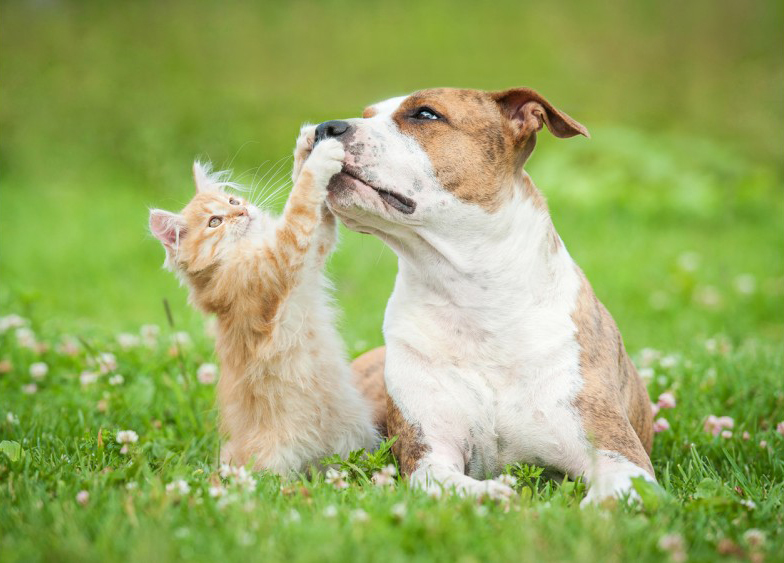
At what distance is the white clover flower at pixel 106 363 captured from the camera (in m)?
5.04

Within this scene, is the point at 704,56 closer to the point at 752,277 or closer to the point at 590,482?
the point at 752,277

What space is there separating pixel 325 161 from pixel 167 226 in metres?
0.95

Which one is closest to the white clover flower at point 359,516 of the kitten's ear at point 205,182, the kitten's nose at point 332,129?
the kitten's nose at point 332,129

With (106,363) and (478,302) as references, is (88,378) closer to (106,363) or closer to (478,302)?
(106,363)

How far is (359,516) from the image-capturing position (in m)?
2.70

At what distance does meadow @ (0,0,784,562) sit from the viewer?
9.02 ft

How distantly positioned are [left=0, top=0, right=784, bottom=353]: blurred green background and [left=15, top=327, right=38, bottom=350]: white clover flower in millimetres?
3368

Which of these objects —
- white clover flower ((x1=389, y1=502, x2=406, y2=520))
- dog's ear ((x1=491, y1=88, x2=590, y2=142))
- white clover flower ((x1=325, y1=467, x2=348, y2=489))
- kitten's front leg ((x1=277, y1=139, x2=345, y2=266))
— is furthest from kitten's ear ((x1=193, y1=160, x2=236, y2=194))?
white clover flower ((x1=389, y1=502, x2=406, y2=520))

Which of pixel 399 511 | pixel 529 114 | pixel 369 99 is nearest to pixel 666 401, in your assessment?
pixel 529 114

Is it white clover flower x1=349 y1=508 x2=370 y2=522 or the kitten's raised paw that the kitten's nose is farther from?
white clover flower x1=349 y1=508 x2=370 y2=522

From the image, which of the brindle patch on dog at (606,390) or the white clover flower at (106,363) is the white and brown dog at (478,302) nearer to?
the brindle patch on dog at (606,390)

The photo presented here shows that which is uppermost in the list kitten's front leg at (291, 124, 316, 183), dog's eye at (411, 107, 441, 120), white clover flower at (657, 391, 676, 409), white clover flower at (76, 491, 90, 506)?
dog's eye at (411, 107, 441, 120)

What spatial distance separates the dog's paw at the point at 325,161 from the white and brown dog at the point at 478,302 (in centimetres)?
6

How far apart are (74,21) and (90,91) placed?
136 centimetres
